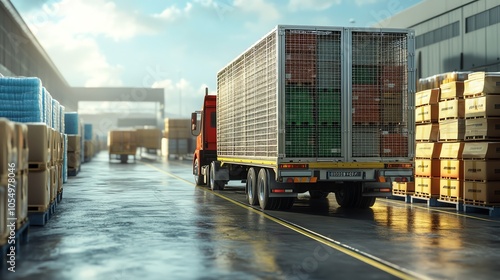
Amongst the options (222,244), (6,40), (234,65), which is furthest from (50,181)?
(6,40)

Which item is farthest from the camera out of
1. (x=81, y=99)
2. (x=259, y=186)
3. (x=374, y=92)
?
(x=81, y=99)

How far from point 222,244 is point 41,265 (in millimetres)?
2566

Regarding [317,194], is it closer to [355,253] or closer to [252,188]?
[252,188]

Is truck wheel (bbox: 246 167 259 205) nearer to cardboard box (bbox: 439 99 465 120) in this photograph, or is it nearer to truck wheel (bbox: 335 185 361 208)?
truck wheel (bbox: 335 185 361 208)

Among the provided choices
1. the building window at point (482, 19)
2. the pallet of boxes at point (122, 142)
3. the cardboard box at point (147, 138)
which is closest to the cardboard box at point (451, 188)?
the building window at point (482, 19)

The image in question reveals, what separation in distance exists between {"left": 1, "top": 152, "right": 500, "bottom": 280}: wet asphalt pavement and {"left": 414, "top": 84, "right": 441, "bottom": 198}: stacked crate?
26.9 inches

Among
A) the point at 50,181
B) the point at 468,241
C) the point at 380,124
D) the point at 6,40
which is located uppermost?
the point at 6,40

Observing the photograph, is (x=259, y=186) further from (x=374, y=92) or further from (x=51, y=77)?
(x=51, y=77)

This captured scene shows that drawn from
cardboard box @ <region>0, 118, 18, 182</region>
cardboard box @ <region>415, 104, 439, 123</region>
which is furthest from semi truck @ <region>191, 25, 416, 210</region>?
cardboard box @ <region>0, 118, 18, 182</region>

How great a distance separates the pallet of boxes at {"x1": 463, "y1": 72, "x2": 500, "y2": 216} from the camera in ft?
42.3

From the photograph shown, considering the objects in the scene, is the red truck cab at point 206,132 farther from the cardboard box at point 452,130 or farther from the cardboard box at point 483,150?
the cardboard box at point 483,150

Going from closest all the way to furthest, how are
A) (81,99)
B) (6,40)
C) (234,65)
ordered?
(234,65) < (6,40) < (81,99)

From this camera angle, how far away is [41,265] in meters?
7.14

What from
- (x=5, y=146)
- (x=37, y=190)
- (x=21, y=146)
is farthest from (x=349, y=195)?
(x=5, y=146)
